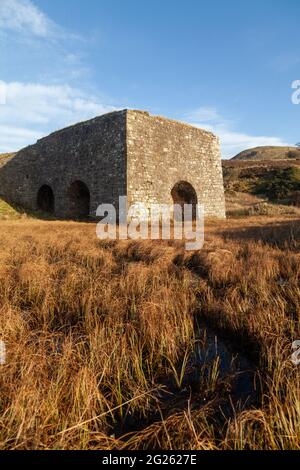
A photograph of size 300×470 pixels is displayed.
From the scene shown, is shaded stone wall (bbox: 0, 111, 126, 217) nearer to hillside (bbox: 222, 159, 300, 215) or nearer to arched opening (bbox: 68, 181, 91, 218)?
arched opening (bbox: 68, 181, 91, 218)

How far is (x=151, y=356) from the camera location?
3.10m

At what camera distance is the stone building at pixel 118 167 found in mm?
14133

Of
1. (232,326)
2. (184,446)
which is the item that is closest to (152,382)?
(184,446)

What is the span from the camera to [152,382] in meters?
2.75

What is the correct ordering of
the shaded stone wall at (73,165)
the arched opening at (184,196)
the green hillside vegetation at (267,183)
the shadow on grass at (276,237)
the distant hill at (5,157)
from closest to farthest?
the shadow on grass at (276,237) < the shaded stone wall at (73,165) < the arched opening at (184,196) < the distant hill at (5,157) < the green hillside vegetation at (267,183)

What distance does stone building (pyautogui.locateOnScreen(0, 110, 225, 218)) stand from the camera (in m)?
14.1

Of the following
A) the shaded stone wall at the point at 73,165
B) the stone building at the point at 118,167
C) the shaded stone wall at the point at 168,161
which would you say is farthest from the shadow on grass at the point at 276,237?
the shaded stone wall at the point at 73,165

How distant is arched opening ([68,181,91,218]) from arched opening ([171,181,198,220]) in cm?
498

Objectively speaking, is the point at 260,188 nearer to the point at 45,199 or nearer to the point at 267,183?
the point at 267,183

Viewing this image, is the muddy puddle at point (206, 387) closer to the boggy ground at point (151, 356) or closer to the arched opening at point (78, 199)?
the boggy ground at point (151, 356)

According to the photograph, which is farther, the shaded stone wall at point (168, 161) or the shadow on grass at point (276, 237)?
the shaded stone wall at point (168, 161)
